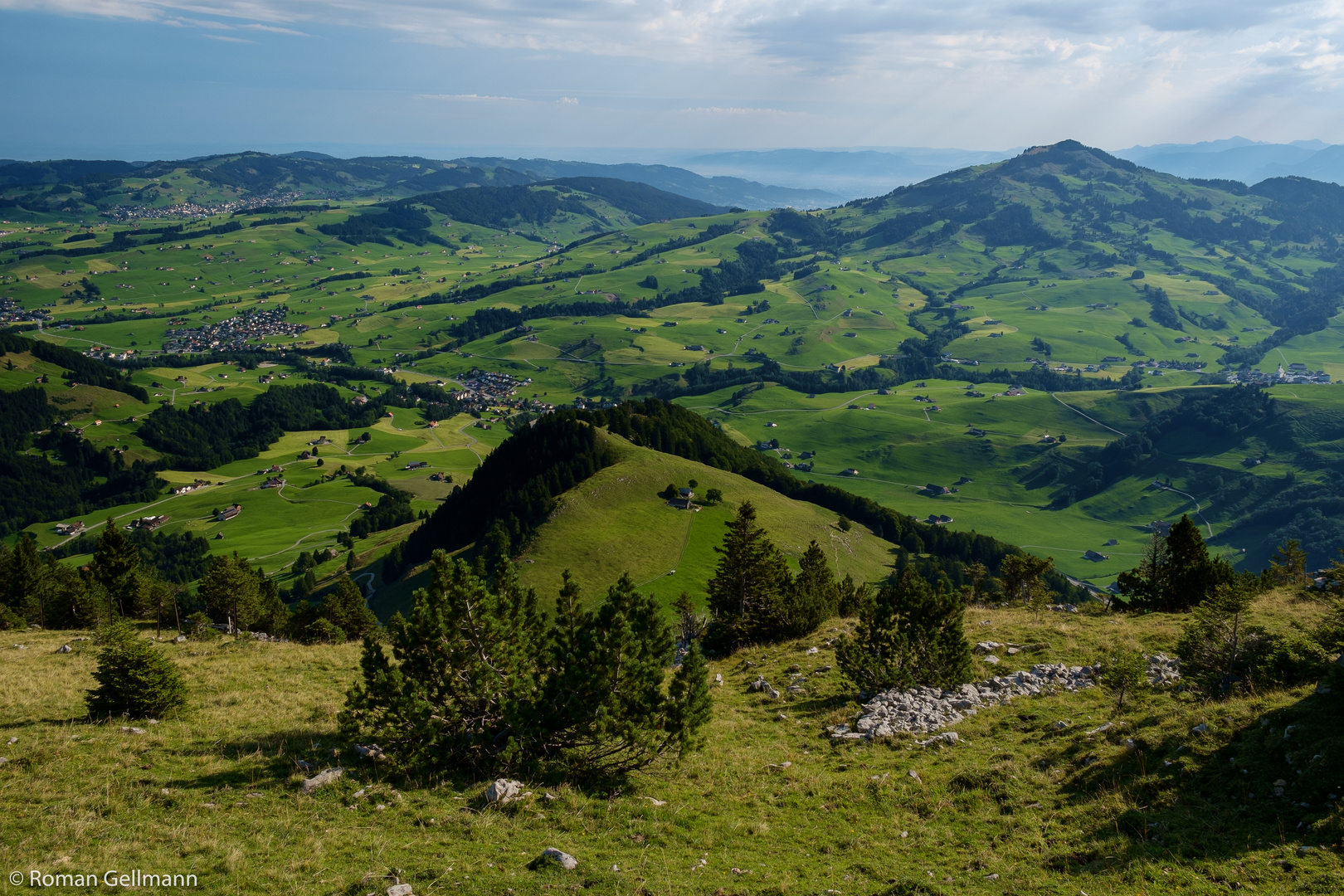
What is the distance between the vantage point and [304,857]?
21.3 metres

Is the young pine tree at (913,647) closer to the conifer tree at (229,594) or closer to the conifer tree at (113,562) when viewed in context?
the conifer tree at (229,594)

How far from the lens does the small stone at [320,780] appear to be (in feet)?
85.8

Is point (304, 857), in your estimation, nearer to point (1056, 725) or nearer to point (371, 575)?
point (1056, 725)

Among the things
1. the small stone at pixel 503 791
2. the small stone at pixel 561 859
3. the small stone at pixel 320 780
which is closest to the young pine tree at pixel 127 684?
the small stone at pixel 320 780

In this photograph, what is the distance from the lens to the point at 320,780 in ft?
87.1

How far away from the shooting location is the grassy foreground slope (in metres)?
20.8

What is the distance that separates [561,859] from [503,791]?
5647 millimetres

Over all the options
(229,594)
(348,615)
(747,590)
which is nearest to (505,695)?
(747,590)

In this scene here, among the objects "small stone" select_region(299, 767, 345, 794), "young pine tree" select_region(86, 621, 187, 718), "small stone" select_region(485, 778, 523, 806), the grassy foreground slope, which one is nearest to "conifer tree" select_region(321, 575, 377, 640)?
the grassy foreground slope

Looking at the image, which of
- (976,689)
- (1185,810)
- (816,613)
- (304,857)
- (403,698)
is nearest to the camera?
(304,857)

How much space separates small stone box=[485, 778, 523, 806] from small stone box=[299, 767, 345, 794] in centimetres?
584

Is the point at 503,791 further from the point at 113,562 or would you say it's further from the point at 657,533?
the point at 657,533

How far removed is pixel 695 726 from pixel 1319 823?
20769 millimetres

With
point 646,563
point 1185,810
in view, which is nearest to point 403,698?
point 1185,810
